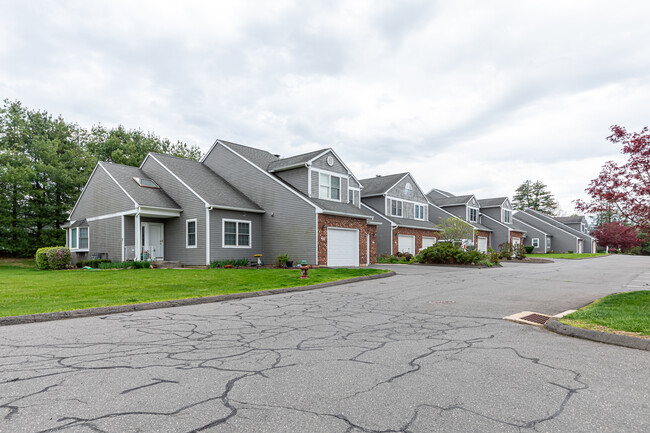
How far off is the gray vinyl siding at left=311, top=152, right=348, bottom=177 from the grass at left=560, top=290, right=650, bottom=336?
54.2 feet

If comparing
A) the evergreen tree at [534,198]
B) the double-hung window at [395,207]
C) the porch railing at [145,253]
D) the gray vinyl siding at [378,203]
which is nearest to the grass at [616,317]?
the porch railing at [145,253]

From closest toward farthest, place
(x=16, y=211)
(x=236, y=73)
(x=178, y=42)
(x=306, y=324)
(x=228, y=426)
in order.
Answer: (x=228, y=426)
(x=306, y=324)
(x=178, y=42)
(x=236, y=73)
(x=16, y=211)

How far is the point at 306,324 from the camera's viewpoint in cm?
709

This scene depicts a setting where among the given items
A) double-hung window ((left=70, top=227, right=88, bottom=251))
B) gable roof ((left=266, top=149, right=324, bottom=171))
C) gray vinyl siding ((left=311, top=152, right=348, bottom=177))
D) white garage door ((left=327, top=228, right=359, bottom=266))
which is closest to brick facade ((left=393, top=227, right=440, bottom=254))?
white garage door ((left=327, top=228, right=359, bottom=266))

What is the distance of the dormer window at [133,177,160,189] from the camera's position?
2370cm

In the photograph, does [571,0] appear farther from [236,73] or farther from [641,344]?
[236,73]

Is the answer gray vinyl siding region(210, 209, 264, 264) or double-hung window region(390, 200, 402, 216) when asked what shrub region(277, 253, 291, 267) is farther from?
double-hung window region(390, 200, 402, 216)

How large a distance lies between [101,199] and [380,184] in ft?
69.1

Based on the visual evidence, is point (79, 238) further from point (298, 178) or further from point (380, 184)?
point (380, 184)

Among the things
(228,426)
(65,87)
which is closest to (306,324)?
(228,426)

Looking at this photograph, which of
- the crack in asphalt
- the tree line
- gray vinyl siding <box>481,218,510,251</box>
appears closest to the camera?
the crack in asphalt

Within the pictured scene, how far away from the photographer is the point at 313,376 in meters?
4.20

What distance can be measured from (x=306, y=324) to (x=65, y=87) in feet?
64.6

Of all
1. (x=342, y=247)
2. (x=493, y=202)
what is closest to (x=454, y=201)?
(x=493, y=202)
